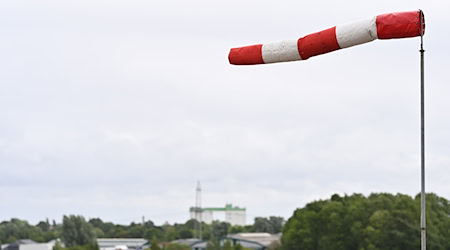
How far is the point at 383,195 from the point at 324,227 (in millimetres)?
6723

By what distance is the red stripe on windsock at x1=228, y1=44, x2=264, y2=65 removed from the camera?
44.6 feet

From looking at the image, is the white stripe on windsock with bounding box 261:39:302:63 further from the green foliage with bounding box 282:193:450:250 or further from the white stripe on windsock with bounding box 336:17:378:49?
the green foliage with bounding box 282:193:450:250

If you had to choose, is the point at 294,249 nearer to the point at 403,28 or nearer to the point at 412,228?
the point at 412,228

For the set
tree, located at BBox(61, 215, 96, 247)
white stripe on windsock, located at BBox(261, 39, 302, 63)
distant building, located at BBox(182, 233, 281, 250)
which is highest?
white stripe on windsock, located at BBox(261, 39, 302, 63)

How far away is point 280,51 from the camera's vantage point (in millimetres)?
13242

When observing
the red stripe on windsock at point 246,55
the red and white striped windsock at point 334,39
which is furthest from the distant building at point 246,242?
the red and white striped windsock at point 334,39

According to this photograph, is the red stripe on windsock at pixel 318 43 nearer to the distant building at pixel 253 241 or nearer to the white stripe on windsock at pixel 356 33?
the white stripe on windsock at pixel 356 33

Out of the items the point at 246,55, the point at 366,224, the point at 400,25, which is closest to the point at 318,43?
the point at 400,25

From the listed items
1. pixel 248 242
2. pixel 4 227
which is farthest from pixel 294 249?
pixel 4 227

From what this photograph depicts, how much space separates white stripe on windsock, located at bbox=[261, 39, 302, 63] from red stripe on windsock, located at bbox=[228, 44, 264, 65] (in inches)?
4.3

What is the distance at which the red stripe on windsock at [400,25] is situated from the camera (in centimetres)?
1209

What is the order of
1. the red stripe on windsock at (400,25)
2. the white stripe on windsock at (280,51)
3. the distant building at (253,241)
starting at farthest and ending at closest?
the distant building at (253,241) → the white stripe on windsock at (280,51) → the red stripe on windsock at (400,25)

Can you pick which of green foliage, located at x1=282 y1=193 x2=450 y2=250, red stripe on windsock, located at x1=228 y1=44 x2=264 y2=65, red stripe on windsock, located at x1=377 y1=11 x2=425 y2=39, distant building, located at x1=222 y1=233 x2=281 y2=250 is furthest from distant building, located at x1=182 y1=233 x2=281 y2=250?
red stripe on windsock, located at x1=377 y1=11 x2=425 y2=39

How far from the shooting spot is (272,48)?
13.4 m
